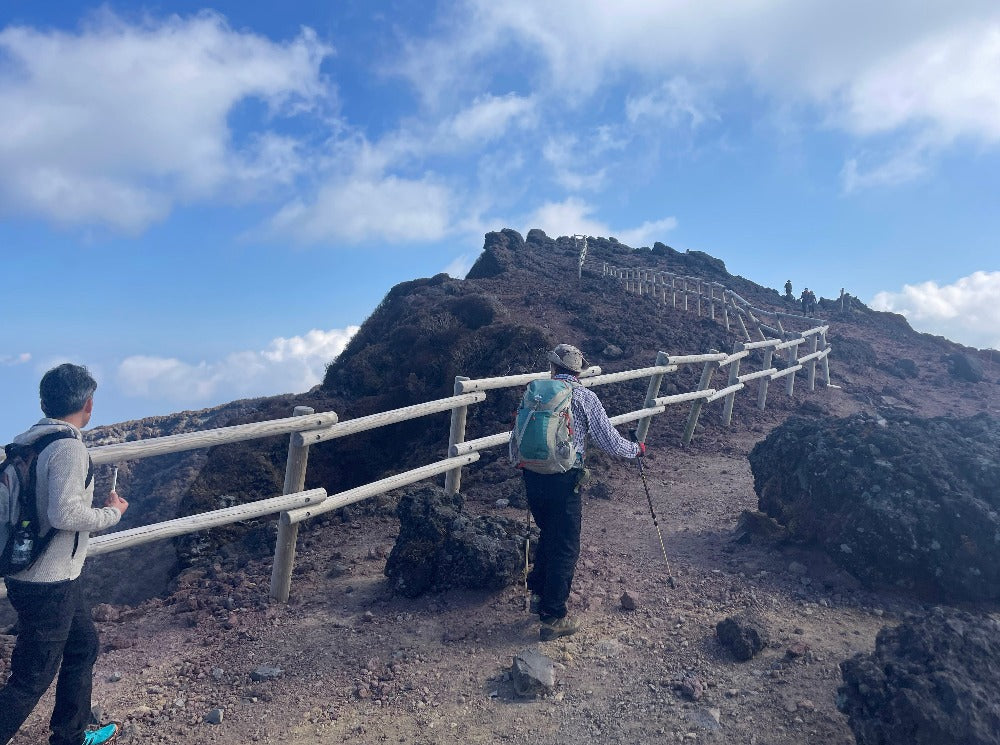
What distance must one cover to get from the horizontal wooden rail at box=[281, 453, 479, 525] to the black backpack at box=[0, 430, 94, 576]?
1883 mm

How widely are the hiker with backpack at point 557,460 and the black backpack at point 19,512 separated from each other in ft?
8.08

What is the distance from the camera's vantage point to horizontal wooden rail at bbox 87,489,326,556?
12.2ft

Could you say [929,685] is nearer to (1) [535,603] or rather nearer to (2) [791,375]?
(1) [535,603]

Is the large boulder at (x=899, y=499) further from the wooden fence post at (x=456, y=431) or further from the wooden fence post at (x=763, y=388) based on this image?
the wooden fence post at (x=763, y=388)

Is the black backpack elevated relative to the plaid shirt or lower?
lower

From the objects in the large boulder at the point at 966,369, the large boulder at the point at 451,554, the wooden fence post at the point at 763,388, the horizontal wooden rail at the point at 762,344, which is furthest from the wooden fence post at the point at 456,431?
the large boulder at the point at 966,369

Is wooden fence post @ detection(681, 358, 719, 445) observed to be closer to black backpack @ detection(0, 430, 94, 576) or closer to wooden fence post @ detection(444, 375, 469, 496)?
wooden fence post @ detection(444, 375, 469, 496)

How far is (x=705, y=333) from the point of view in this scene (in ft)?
52.5

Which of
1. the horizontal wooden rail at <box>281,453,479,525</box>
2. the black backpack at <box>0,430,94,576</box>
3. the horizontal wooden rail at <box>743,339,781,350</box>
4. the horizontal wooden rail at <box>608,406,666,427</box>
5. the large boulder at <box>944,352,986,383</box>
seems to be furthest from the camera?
the large boulder at <box>944,352,986,383</box>

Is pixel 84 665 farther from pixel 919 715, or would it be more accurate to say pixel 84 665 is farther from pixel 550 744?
pixel 919 715

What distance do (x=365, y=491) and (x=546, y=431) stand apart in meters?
1.87

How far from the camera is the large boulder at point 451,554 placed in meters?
4.68

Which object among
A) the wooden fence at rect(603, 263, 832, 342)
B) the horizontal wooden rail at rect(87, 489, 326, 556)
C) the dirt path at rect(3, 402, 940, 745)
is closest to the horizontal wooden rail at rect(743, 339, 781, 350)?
the wooden fence at rect(603, 263, 832, 342)

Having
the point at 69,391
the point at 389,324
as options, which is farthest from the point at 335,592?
the point at 389,324
